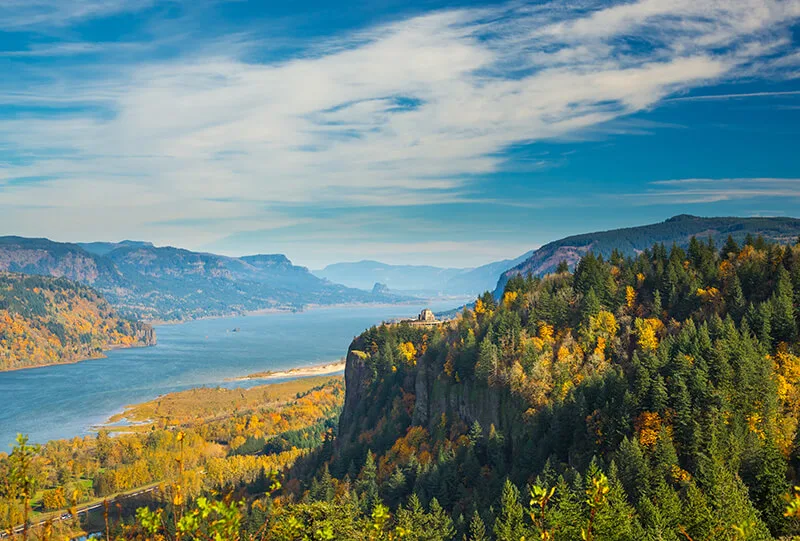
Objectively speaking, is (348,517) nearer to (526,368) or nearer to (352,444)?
(526,368)

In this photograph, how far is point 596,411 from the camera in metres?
52.6

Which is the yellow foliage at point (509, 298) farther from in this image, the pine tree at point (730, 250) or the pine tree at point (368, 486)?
the pine tree at point (368, 486)

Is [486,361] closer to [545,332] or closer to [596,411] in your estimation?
[545,332]

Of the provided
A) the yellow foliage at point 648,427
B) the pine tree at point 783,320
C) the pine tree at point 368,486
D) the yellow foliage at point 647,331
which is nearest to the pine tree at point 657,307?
the yellow foliage at point 647,331

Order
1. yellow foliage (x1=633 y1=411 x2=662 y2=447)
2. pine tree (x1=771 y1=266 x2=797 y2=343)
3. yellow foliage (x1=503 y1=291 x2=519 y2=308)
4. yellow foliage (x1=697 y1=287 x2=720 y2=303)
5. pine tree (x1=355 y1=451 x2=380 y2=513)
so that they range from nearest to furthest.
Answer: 1. yellow foliage (x1=633 y1=411 x2=662 y2=447)
2. pine tree (x1=771 y1=266 x2=797 y2=343)
3. pine tree (x1=355 y1=451 x2=380 y2=513)
4. yellow foliage (x1=697 y1=287 x2=720 y2=303)
5. yellow foliage (x1=503 y1=291 x2=519 y2=308)

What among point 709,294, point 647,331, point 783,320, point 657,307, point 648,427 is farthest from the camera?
point 657,307

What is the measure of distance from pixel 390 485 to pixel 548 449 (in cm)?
1676

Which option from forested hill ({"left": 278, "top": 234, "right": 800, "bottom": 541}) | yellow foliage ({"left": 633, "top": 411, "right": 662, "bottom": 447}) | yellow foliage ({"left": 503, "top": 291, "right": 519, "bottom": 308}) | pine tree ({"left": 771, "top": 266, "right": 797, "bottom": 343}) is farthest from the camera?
yellow foliage ({"left": 503, "top": 291, "right": 519, "bottom": 308})

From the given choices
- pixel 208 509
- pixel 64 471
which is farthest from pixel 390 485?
pixel 64 471

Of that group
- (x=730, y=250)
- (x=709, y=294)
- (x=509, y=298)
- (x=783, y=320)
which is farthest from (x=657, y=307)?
(x=509, y=298)

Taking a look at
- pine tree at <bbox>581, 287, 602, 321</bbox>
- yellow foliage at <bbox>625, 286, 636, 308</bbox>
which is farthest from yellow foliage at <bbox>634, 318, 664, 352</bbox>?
yellow foliage at <bbox>625, 286, 636, 308</bbox>

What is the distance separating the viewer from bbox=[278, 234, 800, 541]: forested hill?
3700 centimetres

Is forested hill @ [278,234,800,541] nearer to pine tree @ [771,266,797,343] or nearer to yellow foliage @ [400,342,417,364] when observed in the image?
pine tree @ [771,266,797,343]

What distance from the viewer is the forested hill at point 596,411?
37.0 m
